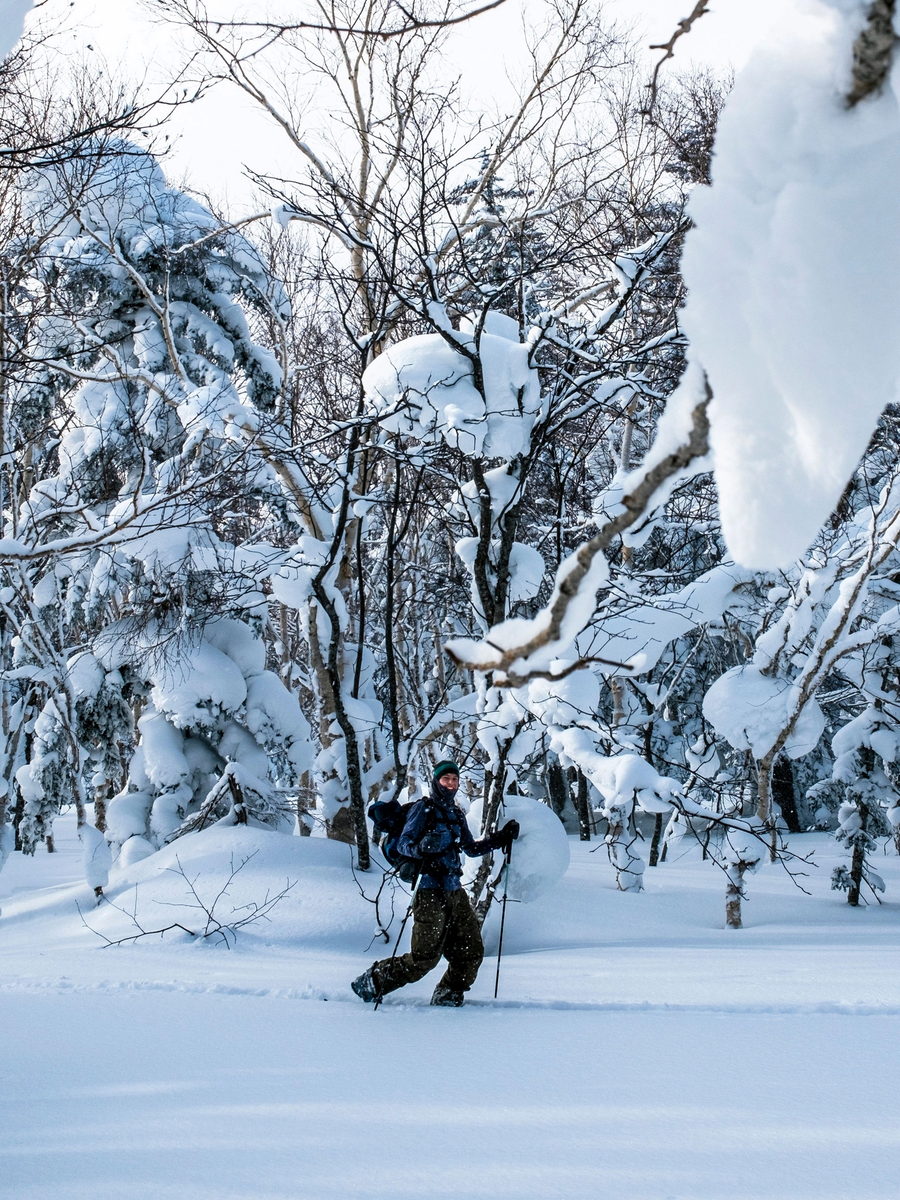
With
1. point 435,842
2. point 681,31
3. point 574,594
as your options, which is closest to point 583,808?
point 435,842

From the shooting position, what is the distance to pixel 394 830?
5965 millimetres

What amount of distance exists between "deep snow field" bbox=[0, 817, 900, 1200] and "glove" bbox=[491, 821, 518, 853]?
90cm

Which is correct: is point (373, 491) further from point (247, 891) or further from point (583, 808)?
point (583, 808)

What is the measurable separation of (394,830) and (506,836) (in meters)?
0.89

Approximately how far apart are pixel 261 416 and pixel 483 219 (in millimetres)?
3049

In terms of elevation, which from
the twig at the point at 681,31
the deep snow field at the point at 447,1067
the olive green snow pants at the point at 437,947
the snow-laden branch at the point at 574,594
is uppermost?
the twig at the point at 681,31

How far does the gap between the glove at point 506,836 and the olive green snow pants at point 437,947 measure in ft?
2.29

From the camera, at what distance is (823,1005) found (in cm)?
514

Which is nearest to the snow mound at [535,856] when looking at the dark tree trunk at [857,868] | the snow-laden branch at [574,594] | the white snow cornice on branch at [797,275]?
the dark tree trunk at [857,868]

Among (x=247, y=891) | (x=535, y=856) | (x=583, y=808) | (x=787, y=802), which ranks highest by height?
(x=535, y=856)

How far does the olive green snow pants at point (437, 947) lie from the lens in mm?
5539

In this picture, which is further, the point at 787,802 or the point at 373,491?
the point at 787,802

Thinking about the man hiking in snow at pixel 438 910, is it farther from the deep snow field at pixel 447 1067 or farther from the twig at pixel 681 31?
the twig at pixel 681 31

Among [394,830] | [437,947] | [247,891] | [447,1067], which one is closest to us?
[447,1067]
